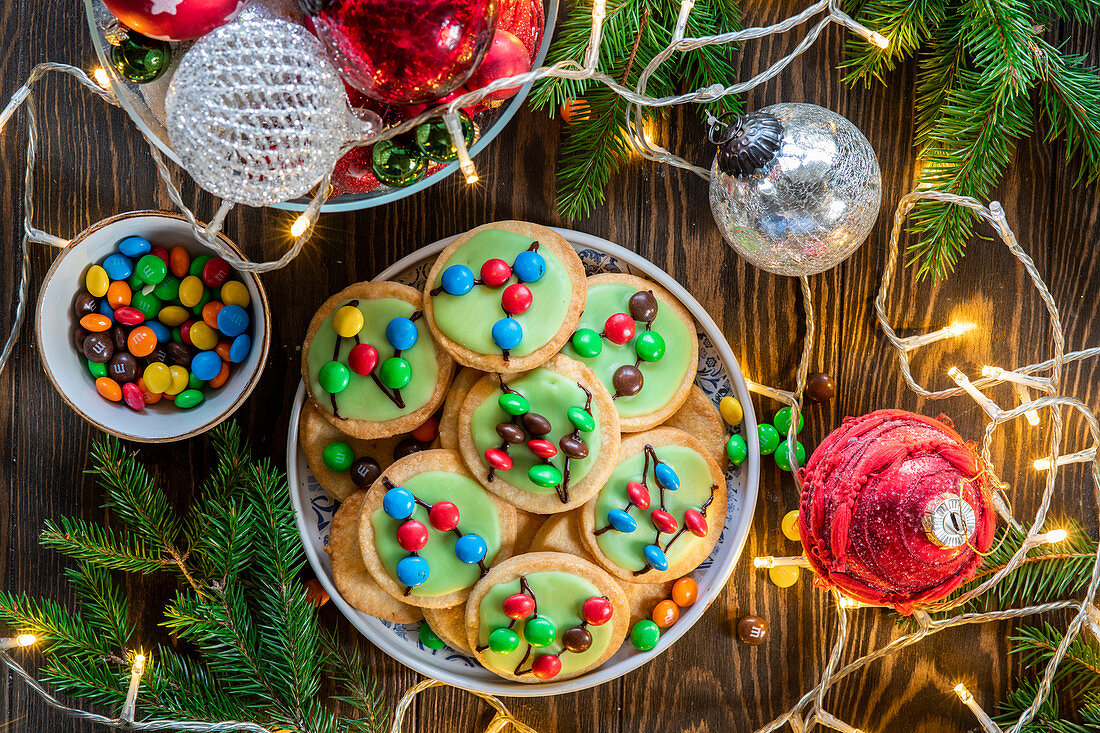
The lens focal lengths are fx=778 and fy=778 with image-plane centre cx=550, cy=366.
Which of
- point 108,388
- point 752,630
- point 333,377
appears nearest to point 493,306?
point 333,377

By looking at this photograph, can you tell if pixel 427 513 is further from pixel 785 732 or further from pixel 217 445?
pixel 785 732

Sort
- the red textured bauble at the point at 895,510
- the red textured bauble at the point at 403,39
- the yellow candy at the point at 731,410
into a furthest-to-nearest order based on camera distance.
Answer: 1. the yellow candy at the point at 731,410
2. the red textured bauble at the point at 895,510
3. the red textured bauble at the point at 403,39

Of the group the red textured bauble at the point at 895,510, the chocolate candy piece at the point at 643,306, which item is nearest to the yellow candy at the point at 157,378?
the chocolate candy piece at the point at 643,306

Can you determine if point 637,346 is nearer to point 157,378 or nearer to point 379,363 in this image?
point 379,363

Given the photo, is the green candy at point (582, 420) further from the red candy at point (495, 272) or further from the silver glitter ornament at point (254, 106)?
the silver glitter ornament at point (254, 106)

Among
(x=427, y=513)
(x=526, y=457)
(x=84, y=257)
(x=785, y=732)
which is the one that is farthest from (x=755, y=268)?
(x=84, y=257)

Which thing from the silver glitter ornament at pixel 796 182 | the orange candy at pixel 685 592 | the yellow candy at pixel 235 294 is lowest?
the orange candy at pixel 685 592

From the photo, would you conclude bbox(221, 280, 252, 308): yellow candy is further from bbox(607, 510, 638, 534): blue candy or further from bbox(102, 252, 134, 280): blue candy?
bbox(607, 510, 638, 534): blue candy
